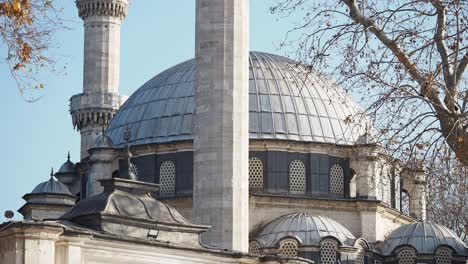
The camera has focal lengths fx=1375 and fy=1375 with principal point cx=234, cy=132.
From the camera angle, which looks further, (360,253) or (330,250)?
(360,253)

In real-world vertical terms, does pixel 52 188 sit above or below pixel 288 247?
above

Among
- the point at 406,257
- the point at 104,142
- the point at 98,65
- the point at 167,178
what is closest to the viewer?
the point at 167,178

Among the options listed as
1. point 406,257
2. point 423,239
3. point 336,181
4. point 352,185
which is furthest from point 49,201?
point 423,239

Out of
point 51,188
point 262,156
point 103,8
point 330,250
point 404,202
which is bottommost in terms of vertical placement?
point 330,250

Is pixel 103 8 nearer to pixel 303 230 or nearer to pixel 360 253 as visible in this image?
pixel 303 230

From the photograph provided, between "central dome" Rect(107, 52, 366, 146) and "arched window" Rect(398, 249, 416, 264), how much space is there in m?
3.94

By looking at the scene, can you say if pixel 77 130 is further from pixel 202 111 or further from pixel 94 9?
pixel 202 111

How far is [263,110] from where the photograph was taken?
46.0 metres

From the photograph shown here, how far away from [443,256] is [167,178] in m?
9.21

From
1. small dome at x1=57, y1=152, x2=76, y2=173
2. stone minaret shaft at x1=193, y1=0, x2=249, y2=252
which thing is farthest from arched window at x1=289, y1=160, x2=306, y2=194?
stone minaret shaft at x1=193, y1=0, x2=249, y2=252

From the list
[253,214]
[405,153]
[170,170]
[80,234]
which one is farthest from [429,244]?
[405,153]

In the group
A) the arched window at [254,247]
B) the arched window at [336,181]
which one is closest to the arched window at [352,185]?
the arched window at [336,181]

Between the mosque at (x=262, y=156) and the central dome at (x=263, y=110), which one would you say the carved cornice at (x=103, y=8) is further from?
the central dome at (x=263, y=110)

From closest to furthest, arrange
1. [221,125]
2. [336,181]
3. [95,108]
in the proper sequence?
[221,125], [336,181], [95,108]
